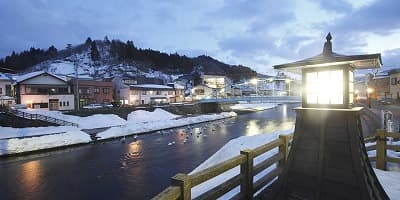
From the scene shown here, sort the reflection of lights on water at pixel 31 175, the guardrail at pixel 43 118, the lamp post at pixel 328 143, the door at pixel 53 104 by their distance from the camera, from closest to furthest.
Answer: the lamp post at pixel 328 143
the reflection of lights on water at pixel 31 175
the guardrail at pixel 43 118
the door at pixel 53 104

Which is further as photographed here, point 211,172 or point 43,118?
point 43,118

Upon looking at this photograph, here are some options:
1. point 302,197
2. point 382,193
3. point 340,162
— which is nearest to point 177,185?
point 302,197

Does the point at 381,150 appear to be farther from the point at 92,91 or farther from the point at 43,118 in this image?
the point at 92,91

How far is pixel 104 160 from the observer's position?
47.6ft

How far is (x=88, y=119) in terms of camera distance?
26891 millimetres

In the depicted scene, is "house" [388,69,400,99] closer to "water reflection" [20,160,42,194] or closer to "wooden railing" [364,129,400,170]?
"wooden railing" [364,129,400,170]

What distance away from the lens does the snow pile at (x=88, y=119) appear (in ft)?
83.7

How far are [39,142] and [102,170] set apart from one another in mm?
7880

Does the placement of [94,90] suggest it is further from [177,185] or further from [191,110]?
[177,185]

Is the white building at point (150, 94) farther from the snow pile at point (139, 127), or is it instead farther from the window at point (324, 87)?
the window at point (324, 87)

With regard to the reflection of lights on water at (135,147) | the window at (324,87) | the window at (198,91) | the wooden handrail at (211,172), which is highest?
the window at (198,91)

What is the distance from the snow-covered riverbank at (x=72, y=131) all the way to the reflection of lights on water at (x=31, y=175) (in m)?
3.11

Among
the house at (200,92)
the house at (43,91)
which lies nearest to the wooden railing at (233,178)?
the house at (43,91)

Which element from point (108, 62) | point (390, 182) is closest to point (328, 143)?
point (390, 182)
